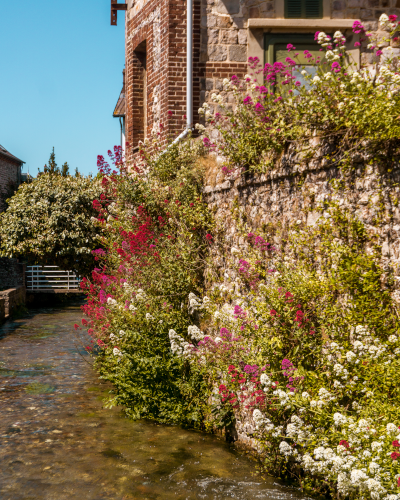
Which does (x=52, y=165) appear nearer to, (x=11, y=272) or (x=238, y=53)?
(x=11, y=272)

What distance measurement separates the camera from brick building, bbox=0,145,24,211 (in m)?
25.2

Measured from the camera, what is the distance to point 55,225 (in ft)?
56.3

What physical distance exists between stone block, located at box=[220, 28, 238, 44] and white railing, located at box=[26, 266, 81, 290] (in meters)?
16.1

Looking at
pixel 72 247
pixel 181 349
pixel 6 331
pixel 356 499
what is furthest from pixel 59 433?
pixel 72 247

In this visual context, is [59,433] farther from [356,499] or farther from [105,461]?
[356,499]

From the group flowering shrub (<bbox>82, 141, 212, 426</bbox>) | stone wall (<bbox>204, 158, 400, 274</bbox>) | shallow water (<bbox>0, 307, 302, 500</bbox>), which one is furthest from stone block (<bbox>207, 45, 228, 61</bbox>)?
shallow water (<bbox>0, 307, 302, 500</bbox>)

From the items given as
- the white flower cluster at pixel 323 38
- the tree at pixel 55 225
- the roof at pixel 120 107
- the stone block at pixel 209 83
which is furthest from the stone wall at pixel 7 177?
the white flower cluster at pixel 323 38

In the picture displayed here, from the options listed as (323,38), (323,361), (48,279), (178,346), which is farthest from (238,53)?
(48,279)

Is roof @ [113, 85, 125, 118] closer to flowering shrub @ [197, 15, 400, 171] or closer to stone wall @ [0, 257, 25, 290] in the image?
stone wall @ [0, 257, 25, 290]

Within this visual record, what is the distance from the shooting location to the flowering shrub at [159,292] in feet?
20.4

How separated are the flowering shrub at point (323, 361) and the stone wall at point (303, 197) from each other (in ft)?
0.41

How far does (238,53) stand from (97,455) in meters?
7.80

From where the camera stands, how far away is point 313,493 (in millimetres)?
4270

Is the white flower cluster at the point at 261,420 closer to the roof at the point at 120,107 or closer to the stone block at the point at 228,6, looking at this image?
the stone block at the point at 228,6
